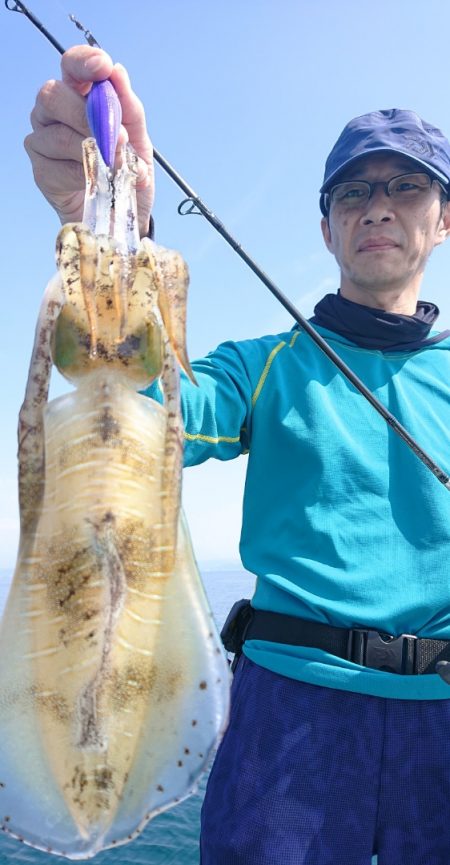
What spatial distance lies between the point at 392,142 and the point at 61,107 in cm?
261

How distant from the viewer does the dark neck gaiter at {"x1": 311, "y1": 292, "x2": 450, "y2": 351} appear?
4.13m

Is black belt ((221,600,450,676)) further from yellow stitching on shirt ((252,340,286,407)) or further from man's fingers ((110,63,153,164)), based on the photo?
man's fingers ((110,63,153,164))

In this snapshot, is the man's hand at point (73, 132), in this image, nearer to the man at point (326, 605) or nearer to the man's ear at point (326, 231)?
the man at point (326, 605)

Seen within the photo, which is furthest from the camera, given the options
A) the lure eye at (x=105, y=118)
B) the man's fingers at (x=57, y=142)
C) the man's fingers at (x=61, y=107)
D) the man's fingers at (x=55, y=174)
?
the man's fingers at (x=55, y=174)

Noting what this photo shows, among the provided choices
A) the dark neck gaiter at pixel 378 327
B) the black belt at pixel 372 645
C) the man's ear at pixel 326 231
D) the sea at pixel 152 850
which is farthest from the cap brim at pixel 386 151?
the sea at pixel 152 850

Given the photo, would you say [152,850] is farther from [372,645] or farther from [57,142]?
[57,142]

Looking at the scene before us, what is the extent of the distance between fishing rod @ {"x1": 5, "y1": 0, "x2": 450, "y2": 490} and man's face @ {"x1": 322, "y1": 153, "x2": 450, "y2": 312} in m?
0.84

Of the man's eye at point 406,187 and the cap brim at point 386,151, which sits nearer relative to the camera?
the cap brim at point 386,151

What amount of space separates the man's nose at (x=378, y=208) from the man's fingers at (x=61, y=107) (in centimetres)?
234

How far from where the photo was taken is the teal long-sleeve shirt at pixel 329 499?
3184mm

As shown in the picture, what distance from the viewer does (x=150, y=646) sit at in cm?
161

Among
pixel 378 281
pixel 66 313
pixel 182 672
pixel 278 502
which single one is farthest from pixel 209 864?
pixel 378 281

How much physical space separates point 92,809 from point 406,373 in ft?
10.4

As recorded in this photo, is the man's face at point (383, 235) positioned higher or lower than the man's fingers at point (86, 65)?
higher
